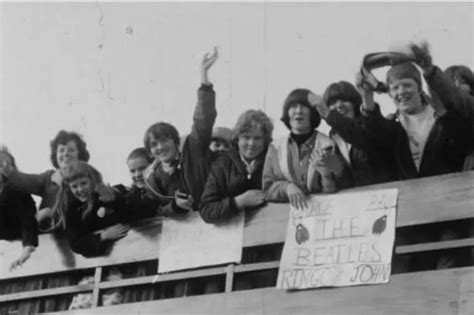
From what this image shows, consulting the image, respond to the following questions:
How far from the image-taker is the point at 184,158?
24.6 feet

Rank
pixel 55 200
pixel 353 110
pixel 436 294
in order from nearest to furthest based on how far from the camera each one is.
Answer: pixel 436 294, pixel 353 110, pixel 55 200

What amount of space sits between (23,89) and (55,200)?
74 cm

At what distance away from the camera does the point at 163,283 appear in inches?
293

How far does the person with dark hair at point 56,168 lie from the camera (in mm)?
7969

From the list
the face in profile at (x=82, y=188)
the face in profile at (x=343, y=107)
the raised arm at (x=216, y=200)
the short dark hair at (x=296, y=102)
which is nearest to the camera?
the face in profile at (x=343, y=107)

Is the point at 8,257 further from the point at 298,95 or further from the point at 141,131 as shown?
the point at 298,95

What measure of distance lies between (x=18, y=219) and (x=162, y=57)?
127cm

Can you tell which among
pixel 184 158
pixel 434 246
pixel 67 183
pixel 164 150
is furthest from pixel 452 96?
pixel 67 183

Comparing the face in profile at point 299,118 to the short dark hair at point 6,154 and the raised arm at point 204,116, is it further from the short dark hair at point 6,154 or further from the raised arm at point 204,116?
the short dark hair at point 6,154

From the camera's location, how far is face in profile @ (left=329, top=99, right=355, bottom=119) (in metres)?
6.87

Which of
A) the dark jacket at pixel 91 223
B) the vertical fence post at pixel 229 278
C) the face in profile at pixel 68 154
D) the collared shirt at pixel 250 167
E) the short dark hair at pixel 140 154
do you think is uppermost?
the face in profile at pixel 68 154

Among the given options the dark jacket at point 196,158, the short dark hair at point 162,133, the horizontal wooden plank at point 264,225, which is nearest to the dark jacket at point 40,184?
the horizontal wooden plank at point 264,225

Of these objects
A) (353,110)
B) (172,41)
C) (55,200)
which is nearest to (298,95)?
(353,110)

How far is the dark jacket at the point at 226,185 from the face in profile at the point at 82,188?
2.60ft
